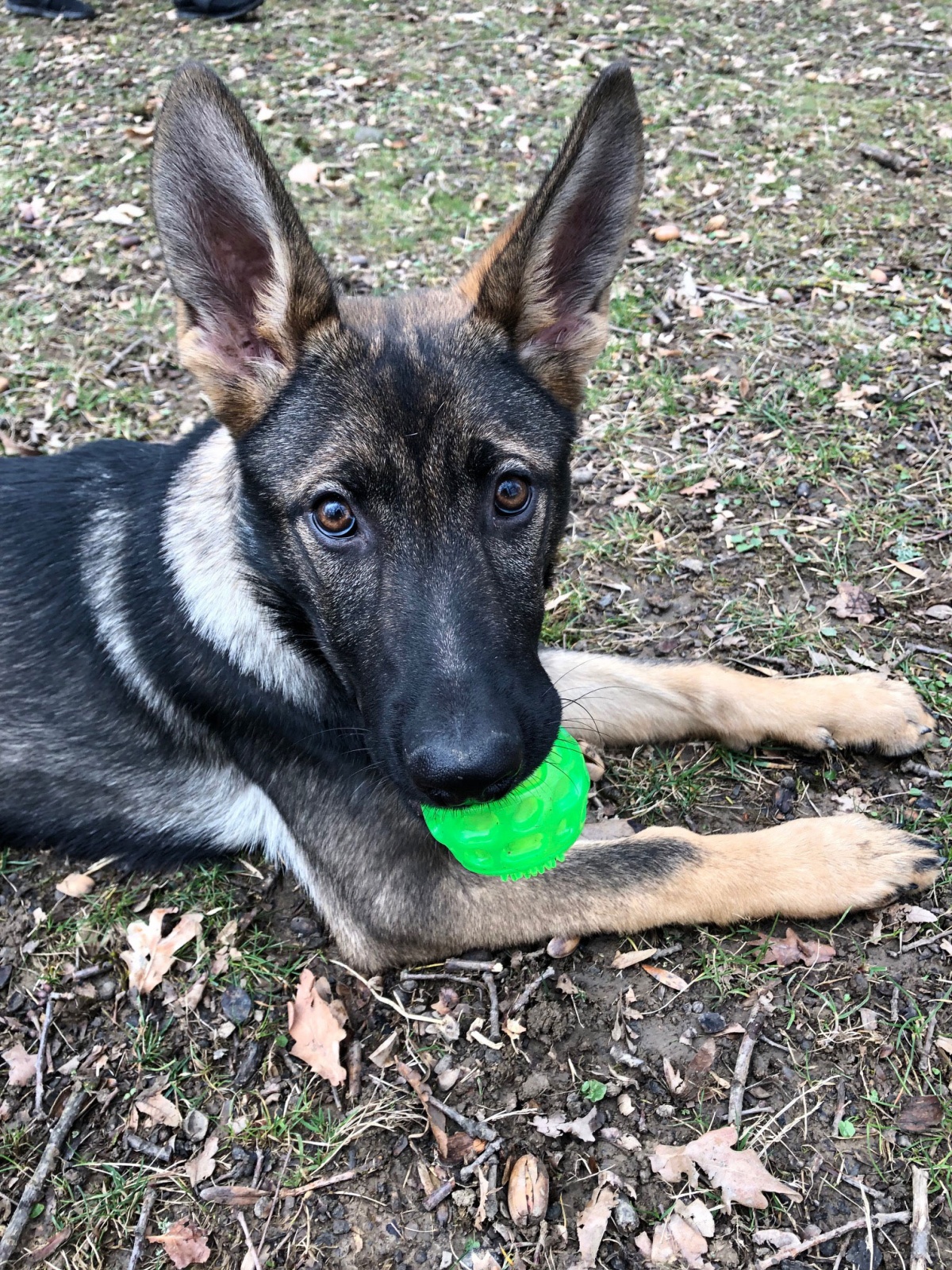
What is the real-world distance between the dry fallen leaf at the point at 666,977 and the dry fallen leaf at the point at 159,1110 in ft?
5.94

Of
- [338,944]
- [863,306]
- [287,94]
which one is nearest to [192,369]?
[338,944]

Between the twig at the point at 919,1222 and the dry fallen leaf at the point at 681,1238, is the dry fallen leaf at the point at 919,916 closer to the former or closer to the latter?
the twig at the point at 919,1222

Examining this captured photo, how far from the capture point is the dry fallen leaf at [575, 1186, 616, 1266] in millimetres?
2658

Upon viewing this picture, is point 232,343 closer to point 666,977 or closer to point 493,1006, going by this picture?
point 493,1006

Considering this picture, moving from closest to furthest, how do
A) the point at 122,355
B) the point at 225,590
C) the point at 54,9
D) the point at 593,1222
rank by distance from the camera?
the point at 593,1222 → the point at 225,590 → the point at 122,355 → the point at 54,9

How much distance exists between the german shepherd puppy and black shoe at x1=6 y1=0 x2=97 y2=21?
9.51 meters

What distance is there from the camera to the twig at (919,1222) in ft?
8.24

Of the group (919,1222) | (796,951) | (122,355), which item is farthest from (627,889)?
(122,355)

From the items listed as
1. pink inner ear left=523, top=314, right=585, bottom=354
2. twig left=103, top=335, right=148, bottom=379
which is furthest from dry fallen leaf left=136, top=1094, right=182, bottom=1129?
twig left=103, top=335, right=148, bottom=379

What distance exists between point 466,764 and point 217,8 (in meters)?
11.3

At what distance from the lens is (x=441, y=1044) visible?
126 inches

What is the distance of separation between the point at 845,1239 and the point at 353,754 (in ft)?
7.03

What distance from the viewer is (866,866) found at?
320 centimetres

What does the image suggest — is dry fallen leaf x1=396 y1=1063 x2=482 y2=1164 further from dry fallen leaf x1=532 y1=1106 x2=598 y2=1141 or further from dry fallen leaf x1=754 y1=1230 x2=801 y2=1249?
dry fallen leaf x1=754 y1=1230 x2=801 y2=1249
